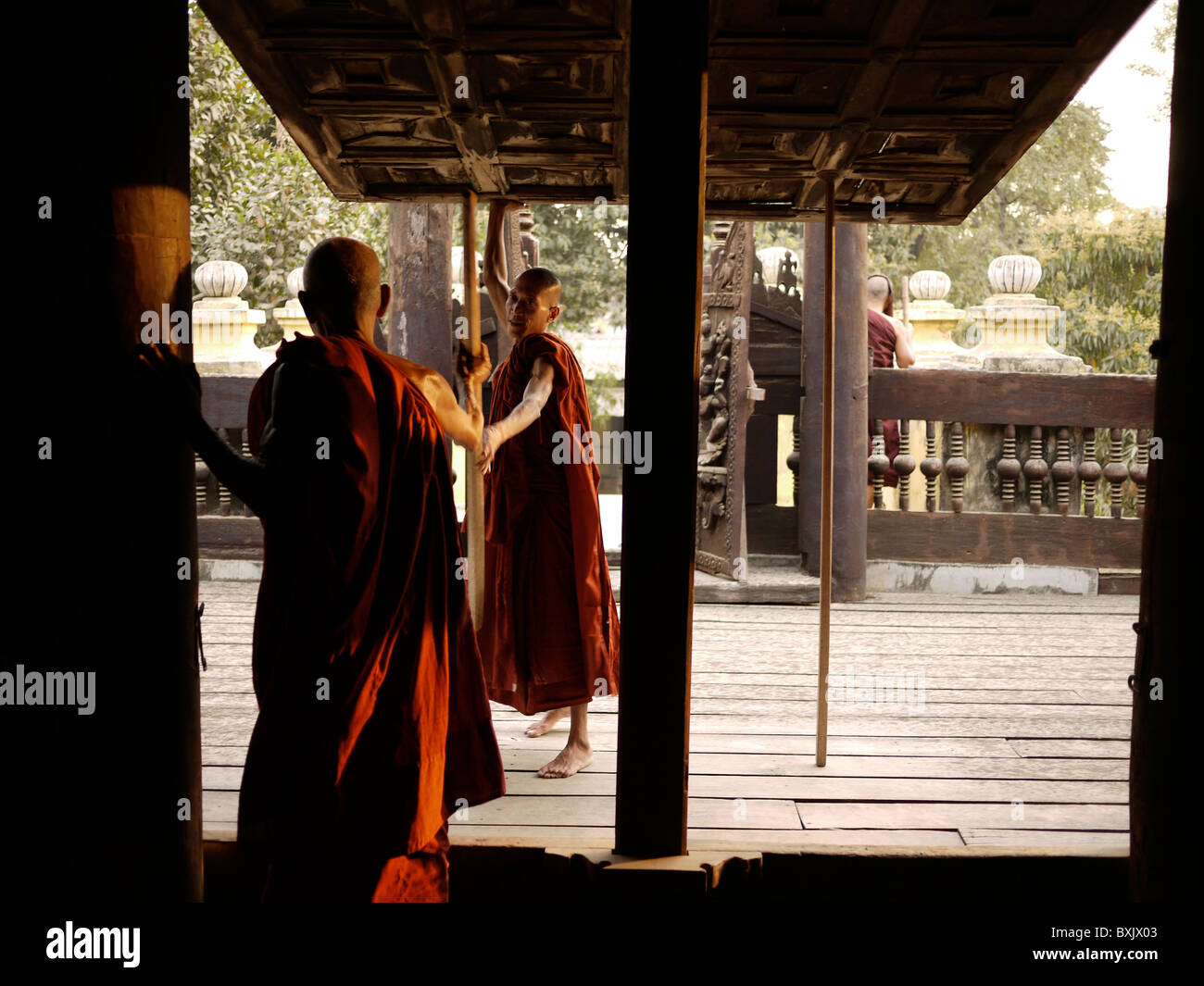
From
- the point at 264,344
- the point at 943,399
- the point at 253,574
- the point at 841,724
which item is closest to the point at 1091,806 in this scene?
the point at 841,724

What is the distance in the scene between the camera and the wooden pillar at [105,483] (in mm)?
2383

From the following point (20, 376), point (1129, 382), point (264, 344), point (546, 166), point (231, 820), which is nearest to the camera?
point (20, 376)

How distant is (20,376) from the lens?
7.86 feet

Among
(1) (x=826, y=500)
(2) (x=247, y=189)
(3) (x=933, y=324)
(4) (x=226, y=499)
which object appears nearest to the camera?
(1) (x=826, y=500)

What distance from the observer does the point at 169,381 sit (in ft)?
8.07

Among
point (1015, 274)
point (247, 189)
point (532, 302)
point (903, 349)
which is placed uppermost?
point (247, 189)

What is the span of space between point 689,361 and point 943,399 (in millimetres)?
5383

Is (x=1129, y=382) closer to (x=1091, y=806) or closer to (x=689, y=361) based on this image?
(x=1091, y=806)

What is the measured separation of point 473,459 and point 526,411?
1.45 feet

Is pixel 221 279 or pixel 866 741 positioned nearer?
pixel 866 741

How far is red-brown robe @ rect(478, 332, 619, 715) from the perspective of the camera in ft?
13.4

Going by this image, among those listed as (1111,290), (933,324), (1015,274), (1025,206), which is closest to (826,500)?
(1015,274)

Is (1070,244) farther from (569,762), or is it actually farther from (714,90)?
(569,762)

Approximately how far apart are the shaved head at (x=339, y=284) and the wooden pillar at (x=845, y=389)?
4678mm
